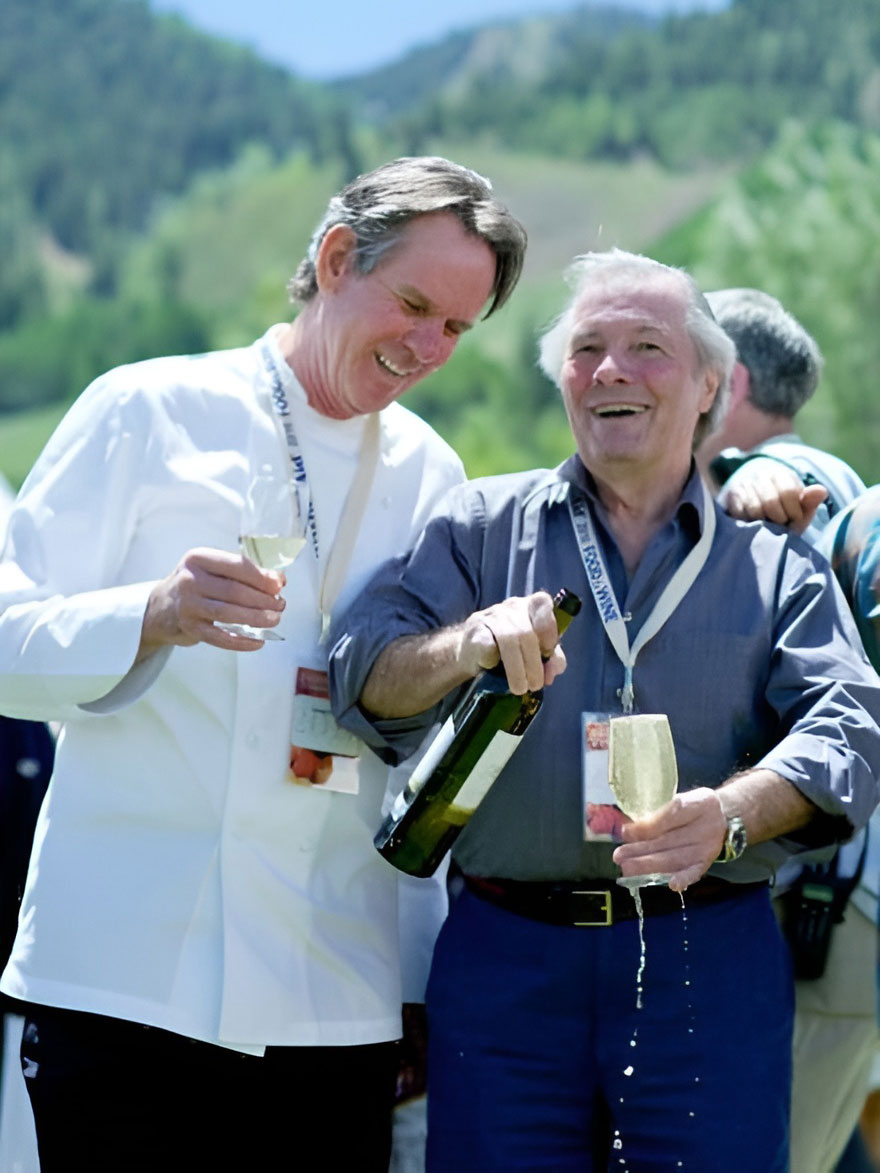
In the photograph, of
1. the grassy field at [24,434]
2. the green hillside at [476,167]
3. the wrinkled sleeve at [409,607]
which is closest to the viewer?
the wrinkled sleeve at [409,607]

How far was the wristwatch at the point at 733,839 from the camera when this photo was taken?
106 inches

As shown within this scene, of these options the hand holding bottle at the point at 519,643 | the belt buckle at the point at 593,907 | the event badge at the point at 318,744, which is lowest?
the belt buckle at the point at 593,907

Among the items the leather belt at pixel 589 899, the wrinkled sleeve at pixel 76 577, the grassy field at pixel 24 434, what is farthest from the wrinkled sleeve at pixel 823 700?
the grassy field at pixel 24 434

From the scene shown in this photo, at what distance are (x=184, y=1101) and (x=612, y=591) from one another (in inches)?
48.1

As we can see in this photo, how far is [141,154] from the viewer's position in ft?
234

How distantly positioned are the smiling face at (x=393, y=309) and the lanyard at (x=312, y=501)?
77mm

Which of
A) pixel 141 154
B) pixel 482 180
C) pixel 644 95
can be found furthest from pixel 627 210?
pixel 482 180

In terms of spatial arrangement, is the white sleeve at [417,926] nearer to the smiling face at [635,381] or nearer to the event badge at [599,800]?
the event badge at [599,800]

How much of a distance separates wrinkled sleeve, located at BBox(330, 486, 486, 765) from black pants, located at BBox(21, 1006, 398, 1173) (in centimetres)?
62

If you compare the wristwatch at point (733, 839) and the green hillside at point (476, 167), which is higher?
the green hillside at point (476, 167)

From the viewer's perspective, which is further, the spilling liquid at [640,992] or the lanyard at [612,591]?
the lanyard at [612,591]

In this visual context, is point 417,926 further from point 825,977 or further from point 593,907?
point 825,977

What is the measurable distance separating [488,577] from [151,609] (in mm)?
691

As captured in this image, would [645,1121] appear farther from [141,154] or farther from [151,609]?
[141,154]
